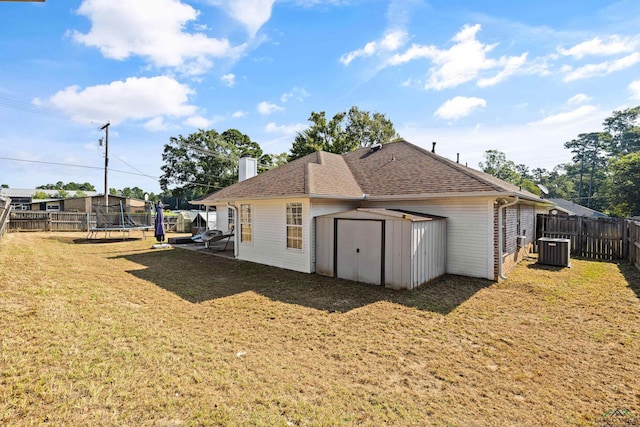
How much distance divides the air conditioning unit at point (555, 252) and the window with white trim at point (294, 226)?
868 cm

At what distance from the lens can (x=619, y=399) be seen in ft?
10.2

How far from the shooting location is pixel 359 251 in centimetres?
802

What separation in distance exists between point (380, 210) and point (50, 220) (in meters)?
26.8

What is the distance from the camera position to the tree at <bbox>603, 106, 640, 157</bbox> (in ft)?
177

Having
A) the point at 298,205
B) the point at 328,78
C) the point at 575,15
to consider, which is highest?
the point at 328,78

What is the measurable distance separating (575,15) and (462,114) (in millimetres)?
10324

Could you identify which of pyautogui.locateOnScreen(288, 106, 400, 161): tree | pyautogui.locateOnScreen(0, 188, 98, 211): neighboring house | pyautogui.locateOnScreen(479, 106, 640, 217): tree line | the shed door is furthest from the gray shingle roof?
pyautogui.locateOnScreen(479, 106, 640, 217): tree line

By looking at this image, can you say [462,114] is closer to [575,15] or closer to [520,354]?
[575,15]

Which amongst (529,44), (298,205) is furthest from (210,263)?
(529,44)

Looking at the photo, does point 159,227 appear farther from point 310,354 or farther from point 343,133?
point 343,133

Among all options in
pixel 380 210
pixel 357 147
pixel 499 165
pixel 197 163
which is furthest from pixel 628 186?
pixel 197 163

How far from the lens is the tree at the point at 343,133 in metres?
31.4

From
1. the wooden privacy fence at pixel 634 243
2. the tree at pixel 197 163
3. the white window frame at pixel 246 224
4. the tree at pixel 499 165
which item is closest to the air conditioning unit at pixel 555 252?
the wooden privacy fence at pixel 634 243

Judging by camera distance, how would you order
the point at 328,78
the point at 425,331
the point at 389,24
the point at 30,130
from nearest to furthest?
the point at 425,331 < the point at 389,24 < the point at 328,78 < the point at 30,130
